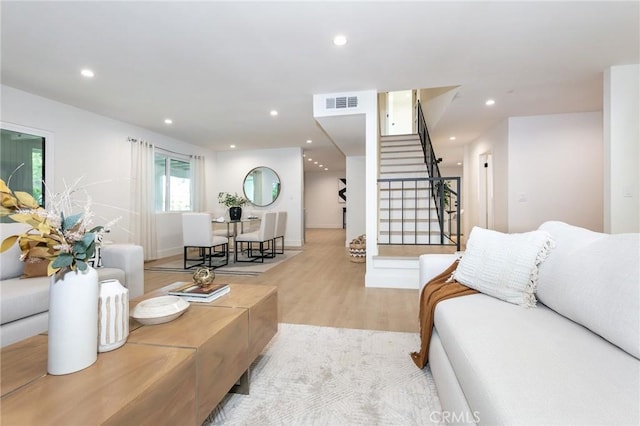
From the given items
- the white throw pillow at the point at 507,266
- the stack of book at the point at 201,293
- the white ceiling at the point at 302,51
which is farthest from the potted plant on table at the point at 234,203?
the white throw pillow at the point at 507,266

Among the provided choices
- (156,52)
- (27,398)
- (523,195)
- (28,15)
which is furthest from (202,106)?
(523,195)

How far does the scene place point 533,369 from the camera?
902mm

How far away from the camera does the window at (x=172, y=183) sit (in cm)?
606

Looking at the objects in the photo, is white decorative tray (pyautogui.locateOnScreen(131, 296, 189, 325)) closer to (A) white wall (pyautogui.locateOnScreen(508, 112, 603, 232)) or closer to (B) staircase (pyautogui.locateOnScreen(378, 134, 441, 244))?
(B) staircase (pyautogui.locateOnScreen(378, 134, 441, 244))

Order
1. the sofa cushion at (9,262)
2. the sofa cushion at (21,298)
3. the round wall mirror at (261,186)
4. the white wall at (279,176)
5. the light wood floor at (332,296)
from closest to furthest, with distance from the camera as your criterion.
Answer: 1. the sofa cushion at (21,298)
2. the sofa cushion at (9,262)
3. the light wood floor at (332,296)
4. the white wall at (279,176)
5. the round wall mirror at (261,186)

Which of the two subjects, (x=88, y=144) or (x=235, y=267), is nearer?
(x=88, y=144)

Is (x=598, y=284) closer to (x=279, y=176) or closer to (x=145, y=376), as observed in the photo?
(x=145, y=376)

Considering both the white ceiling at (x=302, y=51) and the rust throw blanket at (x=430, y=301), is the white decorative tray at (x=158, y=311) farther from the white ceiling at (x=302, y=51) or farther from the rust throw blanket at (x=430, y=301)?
the white ceiling at (x=302, y=51)

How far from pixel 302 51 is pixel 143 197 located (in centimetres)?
424

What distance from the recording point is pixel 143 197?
212 inches

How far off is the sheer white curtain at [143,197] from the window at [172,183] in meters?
0.37

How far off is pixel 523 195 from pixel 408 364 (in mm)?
4401

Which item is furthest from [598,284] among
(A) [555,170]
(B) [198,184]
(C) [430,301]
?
(B) [198,184]

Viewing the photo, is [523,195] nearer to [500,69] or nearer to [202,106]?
[500,69]
